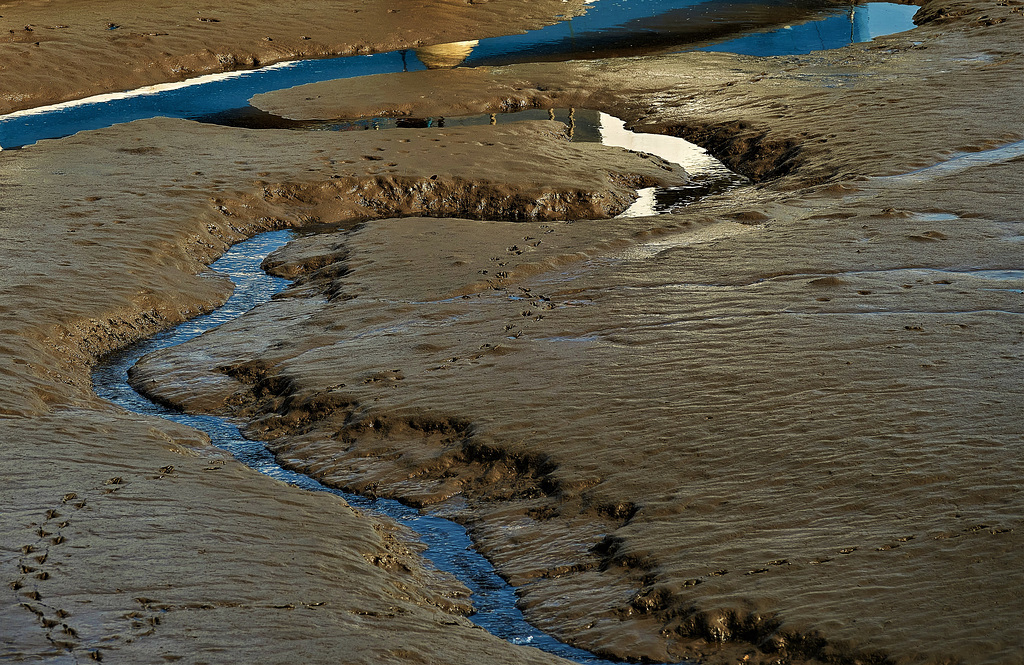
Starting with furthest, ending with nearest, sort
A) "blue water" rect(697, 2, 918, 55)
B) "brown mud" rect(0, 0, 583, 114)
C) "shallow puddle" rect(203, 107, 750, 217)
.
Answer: "blue water" rect(697, 2, 918, 55) → "brown mud" rect(0, 0, 583, 114) → "shallow puddle" rect(203, 107, 750, 217)

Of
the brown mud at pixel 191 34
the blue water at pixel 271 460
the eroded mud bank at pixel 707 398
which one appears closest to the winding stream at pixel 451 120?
the blue water at pixel 271 460

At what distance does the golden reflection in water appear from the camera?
45.4 ft

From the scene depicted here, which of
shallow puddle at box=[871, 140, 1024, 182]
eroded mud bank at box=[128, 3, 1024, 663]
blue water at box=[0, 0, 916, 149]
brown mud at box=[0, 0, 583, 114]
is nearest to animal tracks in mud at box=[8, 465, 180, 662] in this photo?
eroded mud bank at box=[128, 3, 1024, 663]

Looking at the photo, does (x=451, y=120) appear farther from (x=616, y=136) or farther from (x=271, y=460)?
(x=271, y=460)

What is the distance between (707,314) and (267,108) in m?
7.92

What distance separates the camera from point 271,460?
15.7ft

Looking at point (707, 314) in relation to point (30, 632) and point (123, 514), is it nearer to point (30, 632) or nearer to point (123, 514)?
point (123, 514)

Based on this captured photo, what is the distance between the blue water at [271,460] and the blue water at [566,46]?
4.57 m

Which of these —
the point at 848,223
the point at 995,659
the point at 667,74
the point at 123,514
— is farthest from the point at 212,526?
the point at 667,74

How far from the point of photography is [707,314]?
17.5ft

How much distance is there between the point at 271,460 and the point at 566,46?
11294mm

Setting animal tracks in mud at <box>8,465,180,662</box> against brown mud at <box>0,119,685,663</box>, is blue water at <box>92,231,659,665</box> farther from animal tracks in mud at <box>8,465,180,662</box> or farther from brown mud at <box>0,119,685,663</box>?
animal tracks in mud at <box>8,465,180,662</box>

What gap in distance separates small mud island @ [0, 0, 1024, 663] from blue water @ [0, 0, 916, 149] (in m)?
2.36

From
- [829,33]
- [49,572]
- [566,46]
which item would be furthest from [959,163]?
[566,46]
